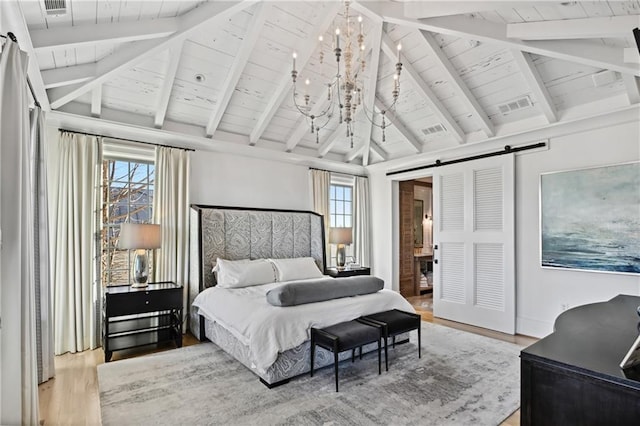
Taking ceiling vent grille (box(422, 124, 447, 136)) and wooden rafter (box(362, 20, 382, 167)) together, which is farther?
ceiling vent grille (box(422, 124, 447, 136))

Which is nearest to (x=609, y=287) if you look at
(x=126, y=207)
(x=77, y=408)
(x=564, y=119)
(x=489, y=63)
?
(x=564, y=119)

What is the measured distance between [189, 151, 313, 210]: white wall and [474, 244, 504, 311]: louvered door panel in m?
2.83

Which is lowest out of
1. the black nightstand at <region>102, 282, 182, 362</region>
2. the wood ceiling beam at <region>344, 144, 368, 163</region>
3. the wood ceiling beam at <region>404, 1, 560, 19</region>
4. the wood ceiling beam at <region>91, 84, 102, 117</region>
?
the black nightstand at <region>102, 282, 182, 362</region>

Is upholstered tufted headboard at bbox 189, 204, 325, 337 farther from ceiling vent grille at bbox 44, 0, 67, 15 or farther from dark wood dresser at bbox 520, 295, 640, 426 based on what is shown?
dark wood dresser at bbox 520, 295, 640, 426

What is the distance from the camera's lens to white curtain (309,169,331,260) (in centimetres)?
602

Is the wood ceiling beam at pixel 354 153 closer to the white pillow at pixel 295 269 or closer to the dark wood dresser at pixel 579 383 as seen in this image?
the white pillow at pixel 295 269

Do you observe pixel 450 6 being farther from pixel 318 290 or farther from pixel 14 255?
pixel 14 255

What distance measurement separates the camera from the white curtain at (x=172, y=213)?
4.39 metres

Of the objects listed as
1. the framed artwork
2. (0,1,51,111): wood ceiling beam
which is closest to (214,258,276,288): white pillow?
(0,1,51,111): wood ceiling beam

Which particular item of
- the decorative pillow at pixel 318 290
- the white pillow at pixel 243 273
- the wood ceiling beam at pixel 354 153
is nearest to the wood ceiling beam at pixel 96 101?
the white pillow at pixel 243 273

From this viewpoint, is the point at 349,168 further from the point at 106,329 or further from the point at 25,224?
the point at 25,224

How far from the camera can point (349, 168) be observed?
21.6ft

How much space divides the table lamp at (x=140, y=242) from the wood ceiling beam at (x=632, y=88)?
5179 mm

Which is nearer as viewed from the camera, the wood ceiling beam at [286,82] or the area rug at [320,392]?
the area rug at [320,392]
